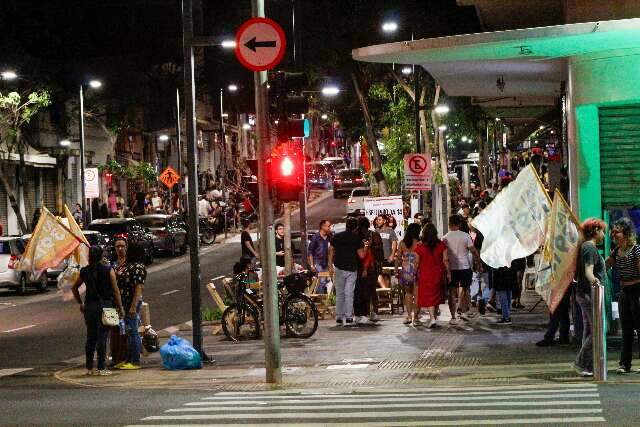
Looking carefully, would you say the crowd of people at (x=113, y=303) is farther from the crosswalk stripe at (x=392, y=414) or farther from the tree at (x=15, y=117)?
the tree at (x=15, y=117)

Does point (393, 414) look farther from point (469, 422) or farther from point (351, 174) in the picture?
point (351, 174)

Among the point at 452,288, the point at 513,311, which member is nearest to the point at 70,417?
the point at 452,288

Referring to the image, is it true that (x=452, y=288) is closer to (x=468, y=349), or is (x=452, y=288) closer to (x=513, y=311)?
(x=513, y=311)

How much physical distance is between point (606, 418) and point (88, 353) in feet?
27.3

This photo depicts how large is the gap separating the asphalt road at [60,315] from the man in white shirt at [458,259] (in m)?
5.90

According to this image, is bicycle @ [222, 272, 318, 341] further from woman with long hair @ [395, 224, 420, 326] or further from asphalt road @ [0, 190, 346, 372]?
asphalt road @ [0, 190, 346, 372]

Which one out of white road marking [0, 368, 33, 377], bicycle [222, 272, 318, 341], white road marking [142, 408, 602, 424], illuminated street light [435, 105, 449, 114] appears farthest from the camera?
illuminated street light [435, 105, 449, 114]

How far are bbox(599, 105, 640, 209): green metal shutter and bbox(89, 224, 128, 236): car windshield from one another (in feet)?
80.9

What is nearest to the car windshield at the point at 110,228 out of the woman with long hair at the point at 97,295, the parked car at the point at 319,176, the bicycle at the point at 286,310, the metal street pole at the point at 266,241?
the bicycle at the point at 286,310

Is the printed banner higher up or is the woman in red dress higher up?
the printed banner

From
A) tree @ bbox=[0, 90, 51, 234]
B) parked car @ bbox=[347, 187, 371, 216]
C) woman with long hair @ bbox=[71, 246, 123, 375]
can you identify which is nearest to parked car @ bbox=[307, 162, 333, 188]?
parked car @ bbox=[347, 187, 371, 216]

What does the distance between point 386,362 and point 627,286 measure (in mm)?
3914

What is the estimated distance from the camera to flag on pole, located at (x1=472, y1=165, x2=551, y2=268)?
15156 mm

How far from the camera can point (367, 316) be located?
20922 millimetres
